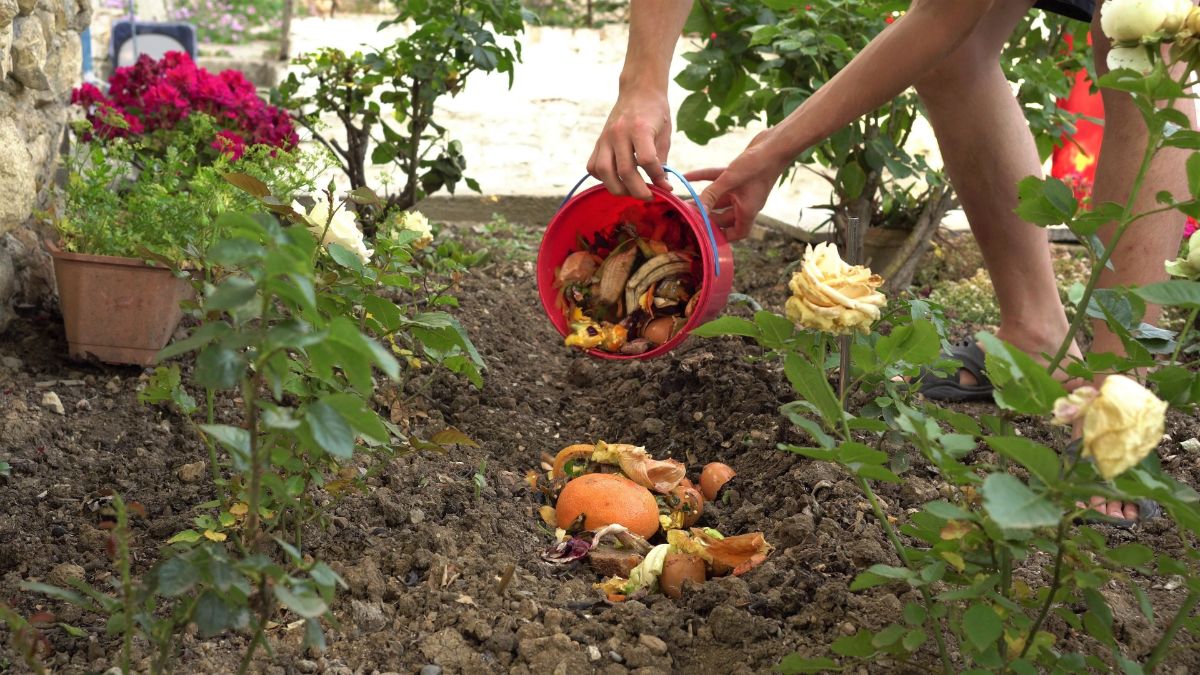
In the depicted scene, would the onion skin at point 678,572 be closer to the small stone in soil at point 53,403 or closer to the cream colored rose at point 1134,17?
the cream colored rose at point 1134,17

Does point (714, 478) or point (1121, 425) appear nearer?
point (1121, 425)

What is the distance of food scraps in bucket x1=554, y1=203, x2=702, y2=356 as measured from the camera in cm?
222

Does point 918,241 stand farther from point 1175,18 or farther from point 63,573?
point 63,573

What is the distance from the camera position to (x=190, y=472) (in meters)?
1.94

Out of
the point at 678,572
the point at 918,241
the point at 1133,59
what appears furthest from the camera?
the point at 918,241

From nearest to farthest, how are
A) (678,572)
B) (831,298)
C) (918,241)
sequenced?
(831,298) < (678,572) < (918,241)

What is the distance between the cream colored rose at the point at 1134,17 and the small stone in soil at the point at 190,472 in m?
1.53

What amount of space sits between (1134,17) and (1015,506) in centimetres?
57

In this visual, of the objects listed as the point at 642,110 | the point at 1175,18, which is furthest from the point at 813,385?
the point at 642,110

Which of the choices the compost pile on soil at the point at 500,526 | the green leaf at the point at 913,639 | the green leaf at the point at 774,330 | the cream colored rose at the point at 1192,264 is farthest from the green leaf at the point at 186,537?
the cream colored rose at the point at 1192,264

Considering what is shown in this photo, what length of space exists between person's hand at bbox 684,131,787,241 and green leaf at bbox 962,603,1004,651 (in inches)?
42.2

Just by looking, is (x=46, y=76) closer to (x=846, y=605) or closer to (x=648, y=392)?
(x=648, y=392)

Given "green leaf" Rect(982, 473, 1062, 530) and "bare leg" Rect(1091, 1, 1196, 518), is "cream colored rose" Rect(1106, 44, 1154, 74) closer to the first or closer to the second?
"green leaf" Rect(982, 473, 1062, 530)

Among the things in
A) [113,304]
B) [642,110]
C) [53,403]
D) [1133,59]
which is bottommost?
[53,403]
